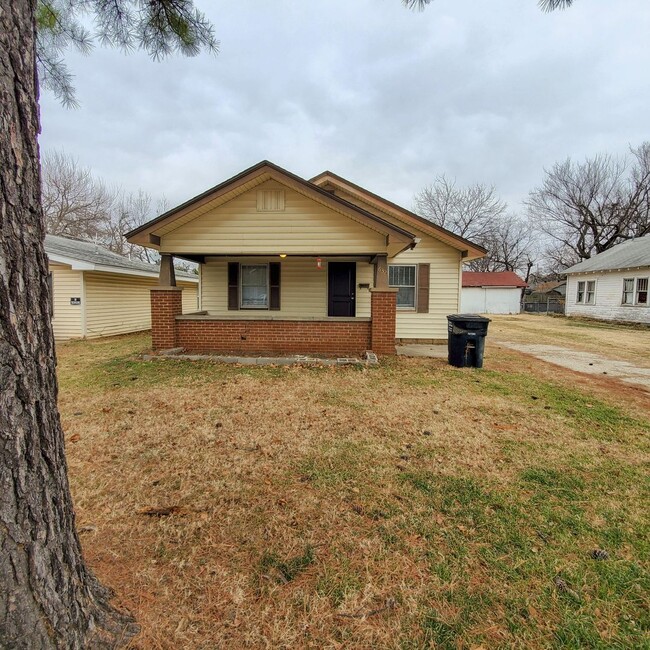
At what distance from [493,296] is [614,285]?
10805mm

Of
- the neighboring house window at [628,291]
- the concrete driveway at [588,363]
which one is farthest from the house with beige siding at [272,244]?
the neighboring house window at [628,291]

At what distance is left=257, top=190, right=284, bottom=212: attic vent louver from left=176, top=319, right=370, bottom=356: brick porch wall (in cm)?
256

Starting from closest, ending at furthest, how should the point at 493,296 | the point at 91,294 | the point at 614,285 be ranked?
the point at 91,294 → the point at 614,285 → the point at 493,296

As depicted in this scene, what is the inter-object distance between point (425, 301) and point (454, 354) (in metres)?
3.14

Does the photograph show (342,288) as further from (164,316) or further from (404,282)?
(164,316)

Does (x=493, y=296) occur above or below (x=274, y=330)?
above

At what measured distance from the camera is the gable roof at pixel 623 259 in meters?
18.0

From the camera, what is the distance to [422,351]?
8773mm

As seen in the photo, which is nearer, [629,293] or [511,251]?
[629,293]

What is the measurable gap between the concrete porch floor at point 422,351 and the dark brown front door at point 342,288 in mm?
1973

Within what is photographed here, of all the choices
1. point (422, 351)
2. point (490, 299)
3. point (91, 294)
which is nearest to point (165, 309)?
point (91, 294)

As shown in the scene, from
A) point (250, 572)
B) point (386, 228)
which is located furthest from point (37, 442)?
point (386, 228)

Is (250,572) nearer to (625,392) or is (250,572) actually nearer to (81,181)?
(625,392)

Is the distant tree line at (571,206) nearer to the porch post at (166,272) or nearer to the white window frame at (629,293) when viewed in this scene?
the white window frame at (629,293)
